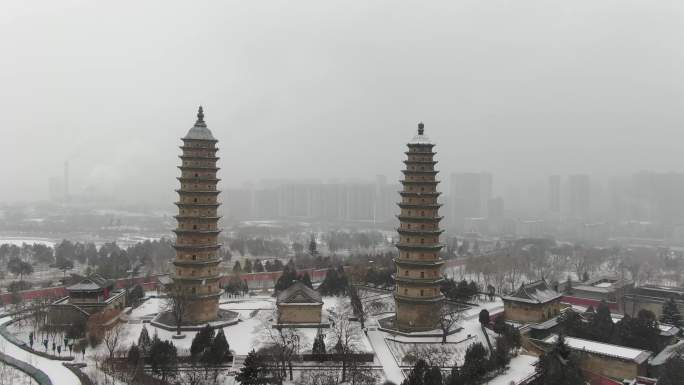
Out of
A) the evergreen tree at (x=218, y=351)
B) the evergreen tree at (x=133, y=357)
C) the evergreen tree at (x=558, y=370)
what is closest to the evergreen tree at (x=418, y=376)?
the evergreen tree at (x=558, y=370)

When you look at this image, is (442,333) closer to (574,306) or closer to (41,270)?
(574,306)

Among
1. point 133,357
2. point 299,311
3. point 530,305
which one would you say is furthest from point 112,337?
point 530,305

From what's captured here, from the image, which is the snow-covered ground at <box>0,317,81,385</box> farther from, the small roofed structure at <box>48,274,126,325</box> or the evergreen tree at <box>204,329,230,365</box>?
the evergreen tree at <box>204,329,230,365</box>

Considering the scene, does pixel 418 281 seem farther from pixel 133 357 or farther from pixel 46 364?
pixel 46 364

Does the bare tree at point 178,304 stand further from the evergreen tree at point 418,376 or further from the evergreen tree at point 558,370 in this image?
the evergreen tree at point 558,370

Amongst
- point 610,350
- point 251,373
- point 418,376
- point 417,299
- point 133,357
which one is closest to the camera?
point 251,373

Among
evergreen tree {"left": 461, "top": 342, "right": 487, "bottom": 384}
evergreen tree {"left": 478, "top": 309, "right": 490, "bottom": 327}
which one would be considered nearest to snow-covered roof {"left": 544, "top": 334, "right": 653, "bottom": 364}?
evergreen tree {"left": 478, "top": 309, "right": 490, "bottom": 327}

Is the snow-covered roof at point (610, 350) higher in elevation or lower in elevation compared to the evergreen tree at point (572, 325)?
lower

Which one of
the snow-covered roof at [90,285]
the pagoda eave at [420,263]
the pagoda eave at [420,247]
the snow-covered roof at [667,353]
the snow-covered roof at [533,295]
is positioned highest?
the pagoda eave at [420,247]

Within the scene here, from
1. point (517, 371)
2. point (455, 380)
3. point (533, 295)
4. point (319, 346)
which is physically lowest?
point (517, 371)

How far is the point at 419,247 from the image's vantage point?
26.7 meters

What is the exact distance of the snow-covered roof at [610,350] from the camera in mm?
21837

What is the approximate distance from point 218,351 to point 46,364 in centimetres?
671

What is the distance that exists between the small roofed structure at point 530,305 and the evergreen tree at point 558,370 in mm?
7101
